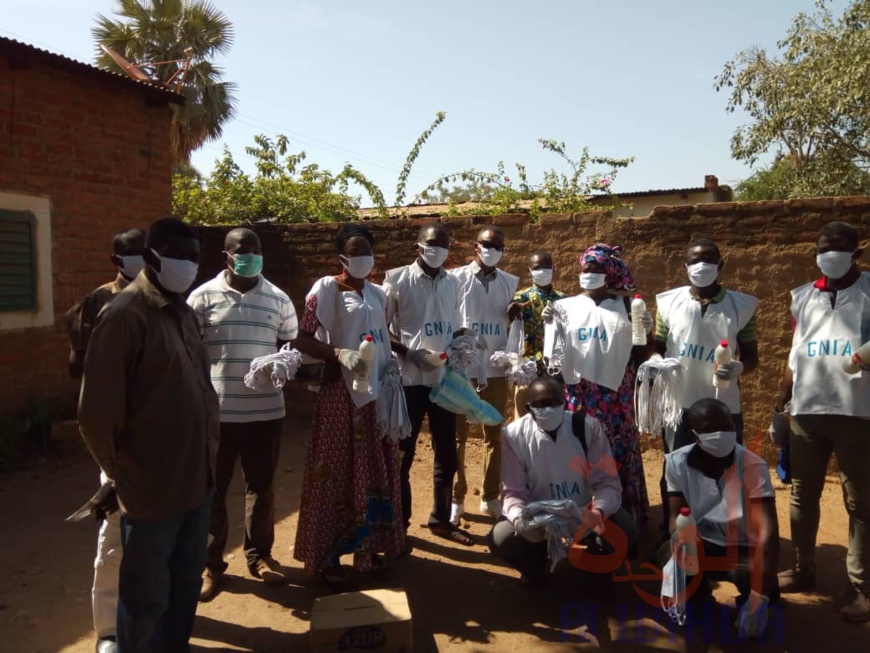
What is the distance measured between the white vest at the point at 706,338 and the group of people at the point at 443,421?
0.03 ft

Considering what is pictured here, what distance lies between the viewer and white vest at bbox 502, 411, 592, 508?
364cm

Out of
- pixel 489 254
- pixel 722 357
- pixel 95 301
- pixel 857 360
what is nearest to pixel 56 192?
pixel 95 301

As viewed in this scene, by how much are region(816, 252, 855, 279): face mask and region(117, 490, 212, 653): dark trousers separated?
317 centimetres

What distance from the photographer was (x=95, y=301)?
3.41m

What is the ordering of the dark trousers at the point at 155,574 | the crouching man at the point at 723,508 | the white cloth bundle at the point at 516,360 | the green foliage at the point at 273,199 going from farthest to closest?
the green foliage at the point at 273,199
the white cloth bundle at the point at 516,360
the crouching man at the point at 723,508
the dark trousers at the point at 155,574

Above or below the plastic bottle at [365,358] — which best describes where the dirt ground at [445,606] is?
below

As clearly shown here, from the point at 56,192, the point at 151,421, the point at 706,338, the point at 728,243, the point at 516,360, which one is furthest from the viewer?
the point at 56,192

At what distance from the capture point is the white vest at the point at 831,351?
3.36 meters

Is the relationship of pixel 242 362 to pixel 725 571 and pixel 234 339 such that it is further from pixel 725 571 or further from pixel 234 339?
pixel 725 571

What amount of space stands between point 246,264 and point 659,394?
2.43m

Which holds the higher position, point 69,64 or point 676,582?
point 69,64

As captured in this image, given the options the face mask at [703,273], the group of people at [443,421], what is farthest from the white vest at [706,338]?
the face mask at [703,273]

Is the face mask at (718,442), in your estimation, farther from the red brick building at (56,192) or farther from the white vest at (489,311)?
the red brick building at (56,192)

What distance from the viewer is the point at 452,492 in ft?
15.5
